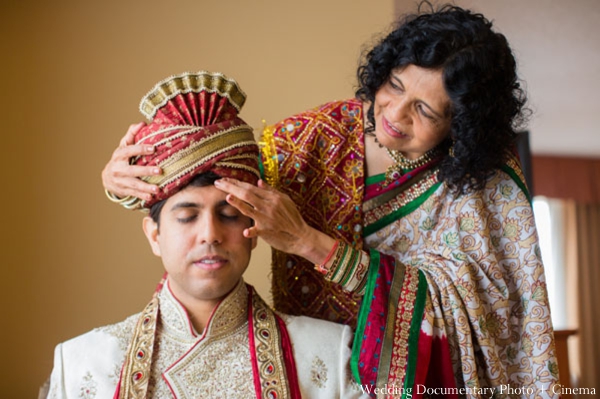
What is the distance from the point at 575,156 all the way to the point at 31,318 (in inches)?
293

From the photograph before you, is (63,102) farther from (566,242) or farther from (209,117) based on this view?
(566,242)

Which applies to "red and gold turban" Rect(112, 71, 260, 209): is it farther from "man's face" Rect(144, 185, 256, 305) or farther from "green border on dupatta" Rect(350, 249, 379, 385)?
"green border on dupatta" Rect(350, 249, 379, 385)

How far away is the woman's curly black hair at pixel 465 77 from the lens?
1.76 meters

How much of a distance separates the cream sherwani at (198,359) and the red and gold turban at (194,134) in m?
0.29

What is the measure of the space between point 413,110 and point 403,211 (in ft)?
1.08

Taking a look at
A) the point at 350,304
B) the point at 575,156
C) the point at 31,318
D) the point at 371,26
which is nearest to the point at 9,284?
the point at 31,318

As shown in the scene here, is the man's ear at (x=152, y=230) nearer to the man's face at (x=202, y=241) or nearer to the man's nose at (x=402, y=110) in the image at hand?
the man's face at (x=202, y=241)

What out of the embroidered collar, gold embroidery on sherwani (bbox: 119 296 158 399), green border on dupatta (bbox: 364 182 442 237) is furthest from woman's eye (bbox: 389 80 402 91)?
gold embroidery on sherwani (bbox: 119 296 158 399)

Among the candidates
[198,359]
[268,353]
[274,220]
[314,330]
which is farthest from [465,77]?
[198,359]

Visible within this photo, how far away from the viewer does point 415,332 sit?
171cm

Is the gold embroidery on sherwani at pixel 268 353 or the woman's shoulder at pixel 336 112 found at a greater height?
the woman's shoulder at pixel 336 112

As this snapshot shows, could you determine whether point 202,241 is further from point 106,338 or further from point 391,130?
point 391,130

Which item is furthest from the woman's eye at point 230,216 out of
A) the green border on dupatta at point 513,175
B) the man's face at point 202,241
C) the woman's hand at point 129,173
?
the green border on dupatta at point 513,175

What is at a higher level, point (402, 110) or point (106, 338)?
point (402, 110)
